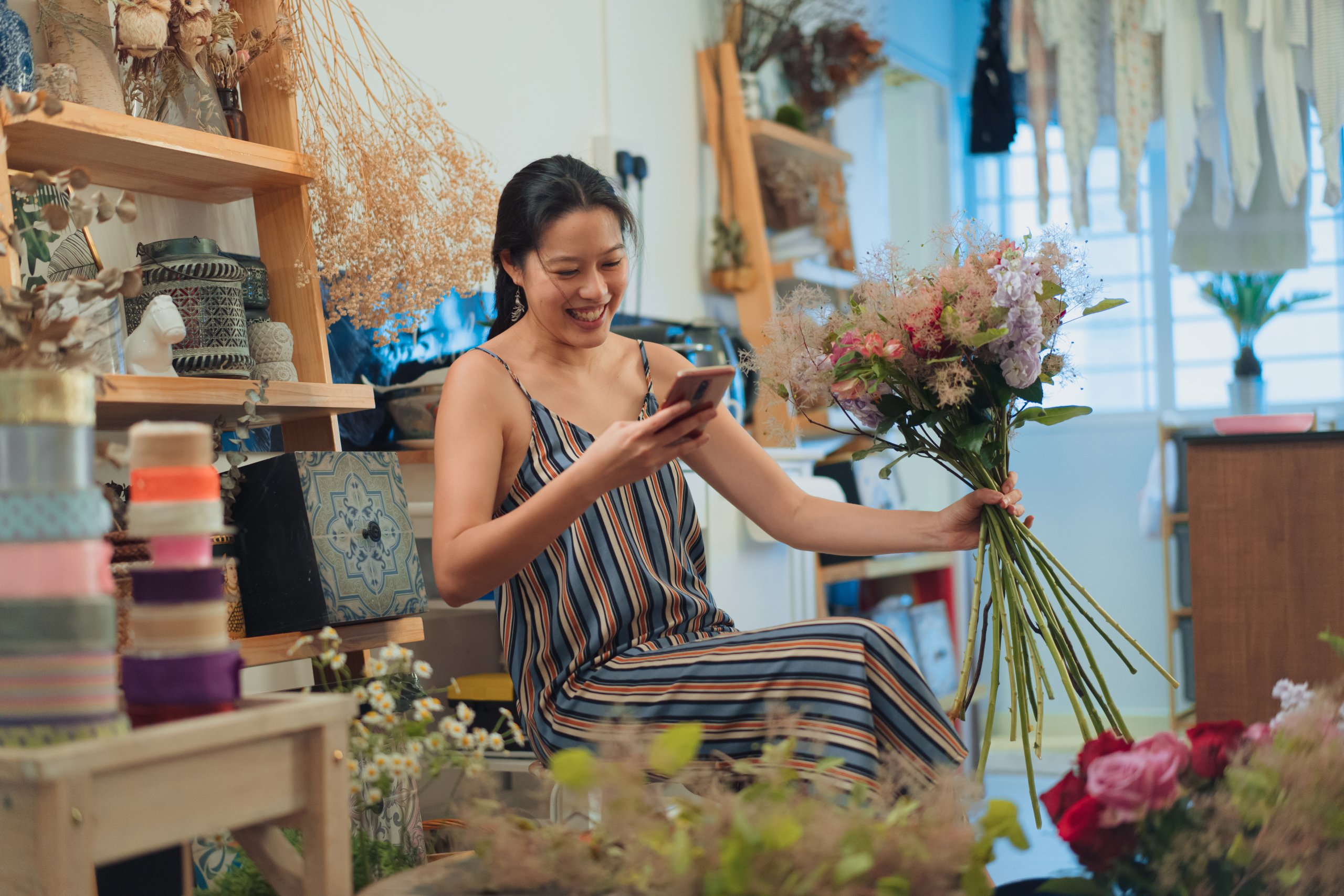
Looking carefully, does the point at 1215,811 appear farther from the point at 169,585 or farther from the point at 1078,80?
the point at 1078,80

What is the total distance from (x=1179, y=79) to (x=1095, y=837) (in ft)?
12.3

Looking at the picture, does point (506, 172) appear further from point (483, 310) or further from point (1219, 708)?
point (1219, 708)

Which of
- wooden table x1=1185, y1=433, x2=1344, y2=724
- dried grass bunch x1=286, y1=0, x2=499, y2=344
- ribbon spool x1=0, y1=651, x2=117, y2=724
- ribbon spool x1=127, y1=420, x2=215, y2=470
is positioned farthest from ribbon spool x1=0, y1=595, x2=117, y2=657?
wooden table x1=1185, y1=433, x2=1344, y2=724

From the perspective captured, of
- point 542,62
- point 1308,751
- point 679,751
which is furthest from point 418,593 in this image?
point 542,62

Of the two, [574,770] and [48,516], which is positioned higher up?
[48,516]

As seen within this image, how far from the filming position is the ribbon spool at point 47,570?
0.83 m

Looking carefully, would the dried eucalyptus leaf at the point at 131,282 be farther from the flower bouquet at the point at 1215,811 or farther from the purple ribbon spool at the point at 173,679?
the flower bouquet at the point at 1215,811

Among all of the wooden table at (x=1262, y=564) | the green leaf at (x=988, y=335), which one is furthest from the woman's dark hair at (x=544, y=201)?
the wooden table at (x=1262, y=564)

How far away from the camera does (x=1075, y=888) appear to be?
0.88 meters

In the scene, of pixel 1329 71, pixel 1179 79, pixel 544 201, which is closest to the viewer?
pixel 544 201

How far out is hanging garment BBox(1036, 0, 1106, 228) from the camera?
419cm

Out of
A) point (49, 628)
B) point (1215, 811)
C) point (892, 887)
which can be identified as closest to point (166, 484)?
point (49, 628)

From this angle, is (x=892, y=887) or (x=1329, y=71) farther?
(x=1329, y=71)

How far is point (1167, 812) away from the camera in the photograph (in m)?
0.88
